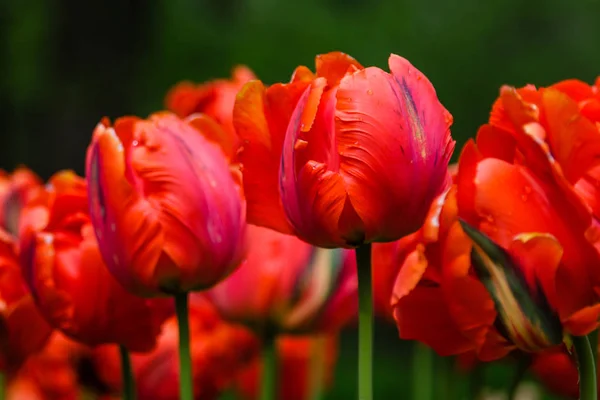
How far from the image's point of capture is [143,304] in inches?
20.8

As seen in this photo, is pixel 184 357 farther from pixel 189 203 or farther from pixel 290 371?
pixel 290 371

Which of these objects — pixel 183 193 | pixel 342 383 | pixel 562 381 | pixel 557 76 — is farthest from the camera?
pixel 557 76

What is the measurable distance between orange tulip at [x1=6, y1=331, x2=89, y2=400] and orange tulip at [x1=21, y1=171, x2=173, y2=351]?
187mm

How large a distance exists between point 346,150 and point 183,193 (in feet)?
0.35

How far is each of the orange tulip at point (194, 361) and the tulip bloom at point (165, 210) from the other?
21cm

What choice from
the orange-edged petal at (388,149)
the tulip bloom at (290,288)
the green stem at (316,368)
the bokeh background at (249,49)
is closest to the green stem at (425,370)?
the green stem at (316,368)

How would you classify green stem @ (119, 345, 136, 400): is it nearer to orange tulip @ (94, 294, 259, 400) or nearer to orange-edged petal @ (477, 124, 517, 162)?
orange tulip @ (94, 294, 259, 400)

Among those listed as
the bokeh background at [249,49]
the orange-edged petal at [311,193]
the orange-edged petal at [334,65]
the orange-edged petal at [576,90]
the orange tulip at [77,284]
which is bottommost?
the bokeh background at [249,49]

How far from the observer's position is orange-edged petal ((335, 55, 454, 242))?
0.39 meters

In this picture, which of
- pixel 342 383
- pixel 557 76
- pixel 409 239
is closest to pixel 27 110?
pixel 342 383

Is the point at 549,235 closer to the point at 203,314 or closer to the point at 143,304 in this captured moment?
the point at 143,304

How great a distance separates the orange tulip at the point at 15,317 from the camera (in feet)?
1.89

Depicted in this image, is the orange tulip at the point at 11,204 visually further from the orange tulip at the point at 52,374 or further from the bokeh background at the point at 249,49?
the bokeh background at the point at 249,49

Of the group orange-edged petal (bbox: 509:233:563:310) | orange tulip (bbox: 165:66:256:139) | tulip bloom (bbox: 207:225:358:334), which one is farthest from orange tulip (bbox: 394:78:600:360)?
orange tulip (bbox: 165:66:256:139)
